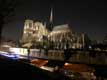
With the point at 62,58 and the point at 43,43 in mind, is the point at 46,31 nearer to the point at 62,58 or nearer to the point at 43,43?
the point at 43,43

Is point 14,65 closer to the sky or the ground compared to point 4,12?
closer to the ground

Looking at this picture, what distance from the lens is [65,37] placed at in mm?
92188

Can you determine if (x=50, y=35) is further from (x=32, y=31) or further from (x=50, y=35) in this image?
(x=32, y=31)

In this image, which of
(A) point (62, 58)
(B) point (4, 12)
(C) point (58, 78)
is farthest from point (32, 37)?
(C) point (58, 78)

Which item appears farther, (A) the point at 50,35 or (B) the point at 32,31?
(A) the point at 50,35

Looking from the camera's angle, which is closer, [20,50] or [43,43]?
[20,50]

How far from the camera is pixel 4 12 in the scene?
10.8 metres

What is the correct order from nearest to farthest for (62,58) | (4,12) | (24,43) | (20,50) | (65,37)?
(4,12) < (62,58) < (20,50) < (24,43) < (65,37)

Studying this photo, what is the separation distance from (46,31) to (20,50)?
4407cm

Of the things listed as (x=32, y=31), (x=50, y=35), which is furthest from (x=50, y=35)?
(x=32, y=31)

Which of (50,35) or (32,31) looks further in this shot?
(50,35)

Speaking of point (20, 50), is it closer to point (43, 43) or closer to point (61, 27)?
point (43, 43)

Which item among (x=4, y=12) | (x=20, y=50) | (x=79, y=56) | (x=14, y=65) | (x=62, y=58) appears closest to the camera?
(x=14, y=65)

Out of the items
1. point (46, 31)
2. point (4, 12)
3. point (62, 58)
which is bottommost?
point (62, 58)
